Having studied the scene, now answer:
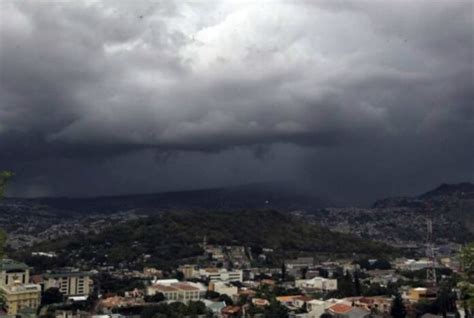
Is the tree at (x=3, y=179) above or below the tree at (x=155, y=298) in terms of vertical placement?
above

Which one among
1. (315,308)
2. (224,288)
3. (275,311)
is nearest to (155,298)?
(224,288)

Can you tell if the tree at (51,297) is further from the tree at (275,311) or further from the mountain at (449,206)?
the mountain at (449,206)

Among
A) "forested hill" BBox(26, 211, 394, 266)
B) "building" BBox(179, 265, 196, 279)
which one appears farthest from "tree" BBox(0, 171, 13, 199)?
"forested hill" BBox(26, 211, 394, 266)

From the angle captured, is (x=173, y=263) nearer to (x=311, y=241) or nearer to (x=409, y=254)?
(x=311, y=241)

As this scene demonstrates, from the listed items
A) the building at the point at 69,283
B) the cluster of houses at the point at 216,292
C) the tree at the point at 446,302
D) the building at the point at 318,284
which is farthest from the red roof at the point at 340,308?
the building at the point at 69,283

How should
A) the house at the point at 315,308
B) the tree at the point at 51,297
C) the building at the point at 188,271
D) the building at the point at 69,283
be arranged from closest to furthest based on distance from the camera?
the house at the point at 315,308
the tree at the point at 51,297
the building at the point at 69,283
the building at the point at 188,271

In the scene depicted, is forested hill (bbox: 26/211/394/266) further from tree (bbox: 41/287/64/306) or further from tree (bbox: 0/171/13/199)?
tree (bbox: 0/171/13/199)

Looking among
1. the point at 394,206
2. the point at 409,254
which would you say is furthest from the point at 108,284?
the point at 394,206
